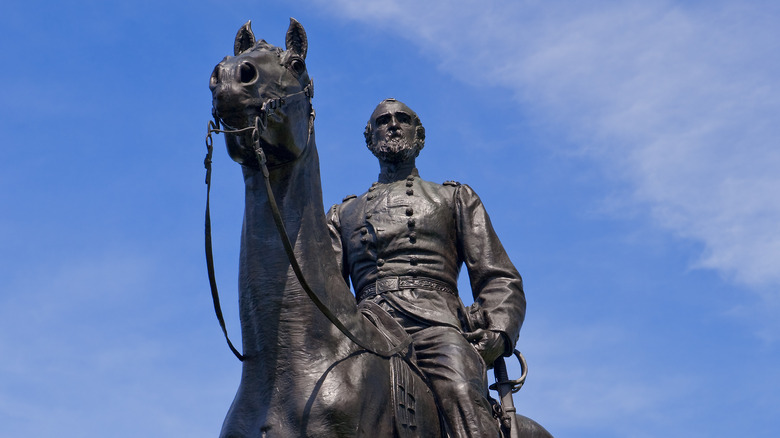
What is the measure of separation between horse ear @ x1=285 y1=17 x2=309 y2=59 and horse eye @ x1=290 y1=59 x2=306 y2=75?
0.57ft

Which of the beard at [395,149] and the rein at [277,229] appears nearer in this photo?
the rein at [277,229]

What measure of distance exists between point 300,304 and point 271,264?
373 mm

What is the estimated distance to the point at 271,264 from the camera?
9.29 metres

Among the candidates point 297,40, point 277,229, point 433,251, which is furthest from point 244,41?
point 433,251

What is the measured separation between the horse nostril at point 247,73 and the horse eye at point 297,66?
0.49 metres

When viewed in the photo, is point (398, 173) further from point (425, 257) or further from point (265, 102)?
point (265, 102)

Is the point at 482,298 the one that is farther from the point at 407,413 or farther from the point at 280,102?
the point at 280,102

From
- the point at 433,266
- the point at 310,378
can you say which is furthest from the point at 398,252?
the point at 310,378

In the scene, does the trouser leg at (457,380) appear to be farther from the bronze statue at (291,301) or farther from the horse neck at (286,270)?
the horse neck at (286,270)

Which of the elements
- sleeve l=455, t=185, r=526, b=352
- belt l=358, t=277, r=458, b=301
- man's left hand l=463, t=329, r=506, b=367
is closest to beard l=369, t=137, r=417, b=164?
sleeve l=455, t=185, r=526, b=352

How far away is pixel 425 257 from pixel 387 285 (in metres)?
0.46

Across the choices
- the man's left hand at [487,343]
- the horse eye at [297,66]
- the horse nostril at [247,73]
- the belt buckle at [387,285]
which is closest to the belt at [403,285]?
the belt buckle at [387,285]

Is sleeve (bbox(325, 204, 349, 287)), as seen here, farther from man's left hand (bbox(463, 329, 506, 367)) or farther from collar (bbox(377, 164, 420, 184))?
man's left hand (bbox(463, 329, 506, 367))

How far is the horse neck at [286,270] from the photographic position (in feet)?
30.1
